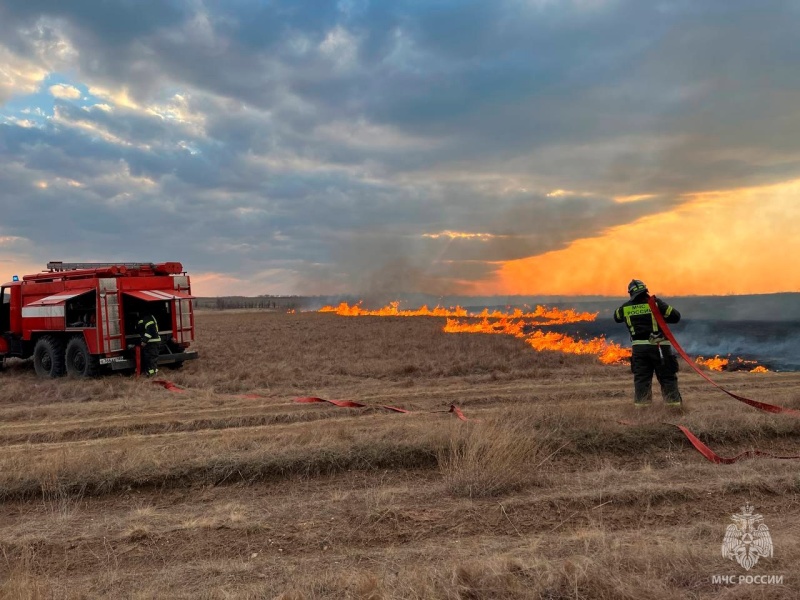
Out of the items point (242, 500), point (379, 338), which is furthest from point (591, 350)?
point (242, 500)

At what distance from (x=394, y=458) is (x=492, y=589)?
10.2 ft

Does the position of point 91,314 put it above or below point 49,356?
above

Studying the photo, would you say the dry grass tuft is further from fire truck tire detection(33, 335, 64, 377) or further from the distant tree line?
the distant tree line

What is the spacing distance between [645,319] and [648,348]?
17.9 inches

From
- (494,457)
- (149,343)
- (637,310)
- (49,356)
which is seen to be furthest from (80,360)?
(637,310)

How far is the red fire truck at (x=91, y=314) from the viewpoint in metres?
14.7

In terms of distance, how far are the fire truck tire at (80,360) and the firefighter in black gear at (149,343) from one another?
3.98 feet

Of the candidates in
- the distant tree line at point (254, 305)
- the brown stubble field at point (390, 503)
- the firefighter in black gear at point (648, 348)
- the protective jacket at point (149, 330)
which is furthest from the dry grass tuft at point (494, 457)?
the distant tree line at point (254, 305)

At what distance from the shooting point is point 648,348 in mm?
8219

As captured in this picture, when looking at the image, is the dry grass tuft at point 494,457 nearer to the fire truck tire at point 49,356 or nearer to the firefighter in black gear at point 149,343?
the firefighter in black gear at point 149,343

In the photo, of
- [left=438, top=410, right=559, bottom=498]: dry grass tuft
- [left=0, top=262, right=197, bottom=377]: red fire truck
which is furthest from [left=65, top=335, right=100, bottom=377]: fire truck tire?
[left=438, top=410, right=559, bottom=498]: dry grass tuft

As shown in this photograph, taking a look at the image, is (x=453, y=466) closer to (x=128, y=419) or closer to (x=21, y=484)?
(x=21, y=484)

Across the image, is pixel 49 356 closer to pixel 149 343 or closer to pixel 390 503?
pixel 149 343

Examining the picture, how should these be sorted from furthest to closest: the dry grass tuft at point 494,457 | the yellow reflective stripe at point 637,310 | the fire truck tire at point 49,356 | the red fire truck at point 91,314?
the fire truck tire at point 49,356 → the red fire truck at point 91,314 → the yellow reflective stripe at point 637,310 → the dry grass tuft at point 494,457
